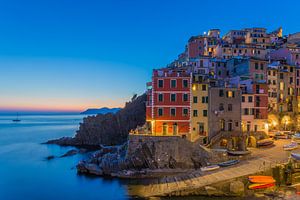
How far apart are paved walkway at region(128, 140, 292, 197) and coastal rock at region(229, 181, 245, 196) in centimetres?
118

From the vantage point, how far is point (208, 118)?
47562 mm

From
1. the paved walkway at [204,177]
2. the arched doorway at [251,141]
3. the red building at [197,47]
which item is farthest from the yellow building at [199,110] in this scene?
the red building at [197,47]

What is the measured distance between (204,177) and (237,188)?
4903mm

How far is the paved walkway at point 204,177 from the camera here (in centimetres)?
3250

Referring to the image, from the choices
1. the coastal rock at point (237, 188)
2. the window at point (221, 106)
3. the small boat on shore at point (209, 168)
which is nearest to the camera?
the coastal rock at point (237, 188)

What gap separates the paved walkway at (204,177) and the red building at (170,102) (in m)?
11.0

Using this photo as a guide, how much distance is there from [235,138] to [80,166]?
28.9 metres

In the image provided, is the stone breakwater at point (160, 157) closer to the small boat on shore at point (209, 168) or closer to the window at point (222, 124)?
the small boat on shore at point (209, 168)

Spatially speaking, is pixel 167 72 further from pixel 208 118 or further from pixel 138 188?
pixel 138 188

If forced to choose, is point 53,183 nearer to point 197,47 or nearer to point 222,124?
point 222,124

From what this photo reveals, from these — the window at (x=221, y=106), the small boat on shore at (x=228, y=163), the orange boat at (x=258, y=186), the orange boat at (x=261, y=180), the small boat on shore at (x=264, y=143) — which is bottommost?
the orange boat at (x=258, y=186)

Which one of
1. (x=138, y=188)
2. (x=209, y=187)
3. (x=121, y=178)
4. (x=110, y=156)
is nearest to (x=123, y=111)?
(x=110, y=156)

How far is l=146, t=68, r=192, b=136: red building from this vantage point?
152ft

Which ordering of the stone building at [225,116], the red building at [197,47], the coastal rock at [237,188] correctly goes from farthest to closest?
the red building at [197,47] < the stone building at [225,116] < the coastal rock at [237,188]
